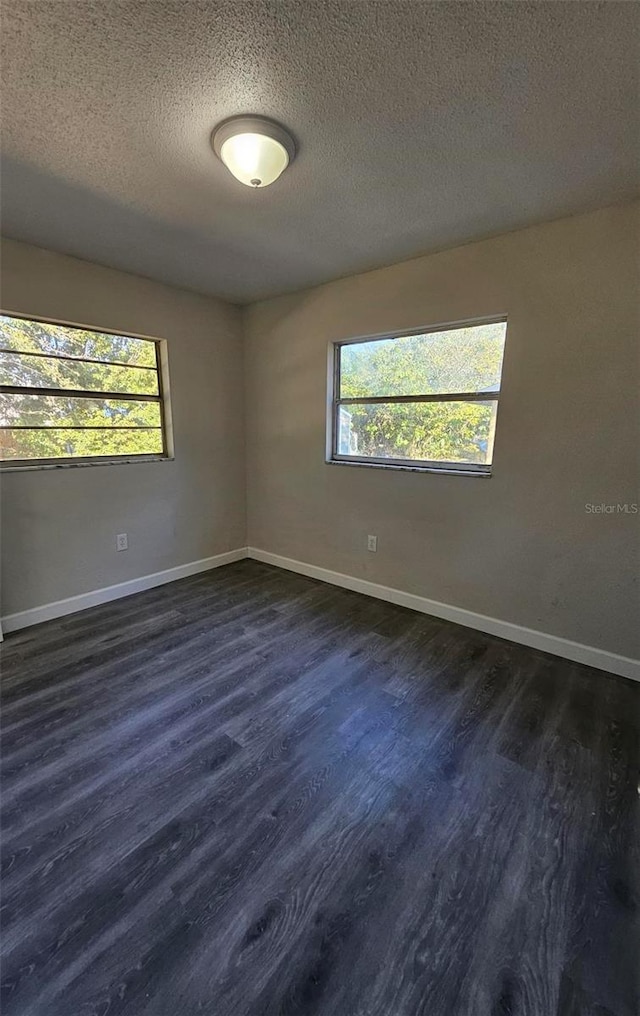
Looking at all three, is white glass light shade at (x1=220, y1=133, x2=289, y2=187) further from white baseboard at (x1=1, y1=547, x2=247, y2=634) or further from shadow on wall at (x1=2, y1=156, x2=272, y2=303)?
white baseboard at (x1=1, y1=547, x2=247, y2=634)

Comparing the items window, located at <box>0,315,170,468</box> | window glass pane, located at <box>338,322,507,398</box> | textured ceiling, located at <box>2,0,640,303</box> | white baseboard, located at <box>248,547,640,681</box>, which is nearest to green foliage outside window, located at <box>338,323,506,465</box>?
window glass pane, located at <box>338,322,507,398</box>

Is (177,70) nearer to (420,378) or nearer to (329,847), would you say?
(420,378)

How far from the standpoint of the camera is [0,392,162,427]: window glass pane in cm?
252

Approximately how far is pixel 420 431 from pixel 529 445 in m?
0.74

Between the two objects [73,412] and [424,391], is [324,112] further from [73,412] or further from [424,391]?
[73,412]

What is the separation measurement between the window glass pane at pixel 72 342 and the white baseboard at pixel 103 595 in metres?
1.71

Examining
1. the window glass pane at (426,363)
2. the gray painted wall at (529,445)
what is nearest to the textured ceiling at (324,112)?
the gray painted wall at (529,445)

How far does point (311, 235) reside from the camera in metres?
2.30

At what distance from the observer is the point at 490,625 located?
2619 mm

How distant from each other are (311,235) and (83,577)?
2.77m

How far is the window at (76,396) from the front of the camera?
252cm

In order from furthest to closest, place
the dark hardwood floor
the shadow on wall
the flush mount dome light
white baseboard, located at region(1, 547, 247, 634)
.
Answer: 1. white baseboard, located at region(1, 547, 247, 634)
2. the shadow on wall
3. the flush mount dome light
4. the dark hardwood floor

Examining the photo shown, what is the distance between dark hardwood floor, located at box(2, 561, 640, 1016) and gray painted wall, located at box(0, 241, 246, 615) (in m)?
0.71

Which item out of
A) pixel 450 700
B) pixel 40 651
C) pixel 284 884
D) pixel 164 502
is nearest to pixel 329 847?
pixel 284 884
